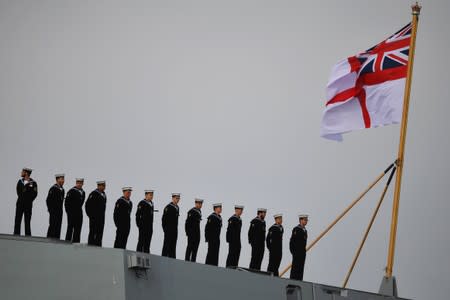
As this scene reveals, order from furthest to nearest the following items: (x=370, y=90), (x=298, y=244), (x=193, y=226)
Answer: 1. (x=370, y=90)
2. (x=298, y=244)
3. (x=193, y=226)

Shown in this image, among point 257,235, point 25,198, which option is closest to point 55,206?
point 25,198

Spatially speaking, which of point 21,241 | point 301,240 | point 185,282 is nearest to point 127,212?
→ point 185,282

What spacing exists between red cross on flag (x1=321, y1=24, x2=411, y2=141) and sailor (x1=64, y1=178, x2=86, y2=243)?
27.9ft

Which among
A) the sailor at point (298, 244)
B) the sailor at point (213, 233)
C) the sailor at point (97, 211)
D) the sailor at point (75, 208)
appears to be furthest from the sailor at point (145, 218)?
the sailor at point (298, 244)

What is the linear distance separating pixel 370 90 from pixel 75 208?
9451mm

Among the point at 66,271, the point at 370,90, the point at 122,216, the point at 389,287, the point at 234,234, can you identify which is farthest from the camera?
the point at 370,90

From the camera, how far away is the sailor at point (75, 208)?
1934 cm

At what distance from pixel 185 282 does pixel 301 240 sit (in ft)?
18.9

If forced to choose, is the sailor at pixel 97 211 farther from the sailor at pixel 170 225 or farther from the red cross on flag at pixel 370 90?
the red cross on flag at pixel 370 90

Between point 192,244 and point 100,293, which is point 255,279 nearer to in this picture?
point 192,244

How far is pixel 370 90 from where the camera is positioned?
2603cm

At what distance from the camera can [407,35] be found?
26250mm

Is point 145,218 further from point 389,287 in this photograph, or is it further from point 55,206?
point 389,287

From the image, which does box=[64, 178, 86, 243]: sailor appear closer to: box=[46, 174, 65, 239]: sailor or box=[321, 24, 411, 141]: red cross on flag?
box=[46, 174, 65, 239]: sailor
